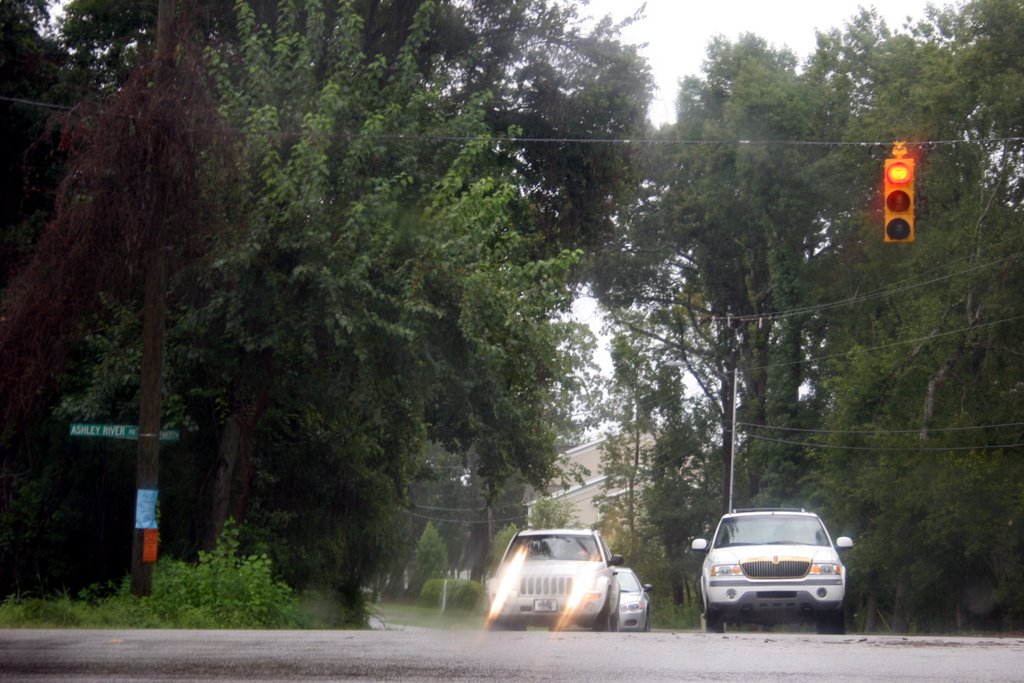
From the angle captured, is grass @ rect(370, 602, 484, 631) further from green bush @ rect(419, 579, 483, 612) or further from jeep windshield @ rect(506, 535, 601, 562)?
green bush @ rect(419, 579, 483, 612)

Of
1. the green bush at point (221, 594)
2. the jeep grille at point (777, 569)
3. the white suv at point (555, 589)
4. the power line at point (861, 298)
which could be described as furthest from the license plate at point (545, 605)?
the power line at point (861, 298)

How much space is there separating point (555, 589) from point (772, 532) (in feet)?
12.3

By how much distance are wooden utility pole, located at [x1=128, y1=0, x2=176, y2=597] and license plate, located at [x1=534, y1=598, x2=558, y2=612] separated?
5108 millimetres

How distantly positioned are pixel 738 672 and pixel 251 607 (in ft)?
35.7

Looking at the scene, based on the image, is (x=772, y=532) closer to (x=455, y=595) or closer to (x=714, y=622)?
(x=714, y=622)

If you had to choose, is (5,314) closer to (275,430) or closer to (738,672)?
(275,430)

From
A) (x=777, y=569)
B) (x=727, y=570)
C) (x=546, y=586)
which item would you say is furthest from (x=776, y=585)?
(x=546, y=586)

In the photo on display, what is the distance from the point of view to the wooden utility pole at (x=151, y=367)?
18250 mm

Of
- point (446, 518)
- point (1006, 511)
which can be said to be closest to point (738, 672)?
point (1006, 511)

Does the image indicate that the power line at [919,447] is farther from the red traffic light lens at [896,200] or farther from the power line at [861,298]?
the red traffic light lens at [896,200]

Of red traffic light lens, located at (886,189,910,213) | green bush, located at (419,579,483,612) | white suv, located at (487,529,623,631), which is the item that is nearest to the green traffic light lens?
red traffic light lens, located at (886,189,910,213)

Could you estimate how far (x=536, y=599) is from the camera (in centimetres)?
1825

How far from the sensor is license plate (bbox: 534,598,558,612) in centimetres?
1819

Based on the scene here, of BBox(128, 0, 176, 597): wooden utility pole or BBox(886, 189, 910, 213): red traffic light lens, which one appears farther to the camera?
BBox(128, 0, 176, 597): wooden utility pole
